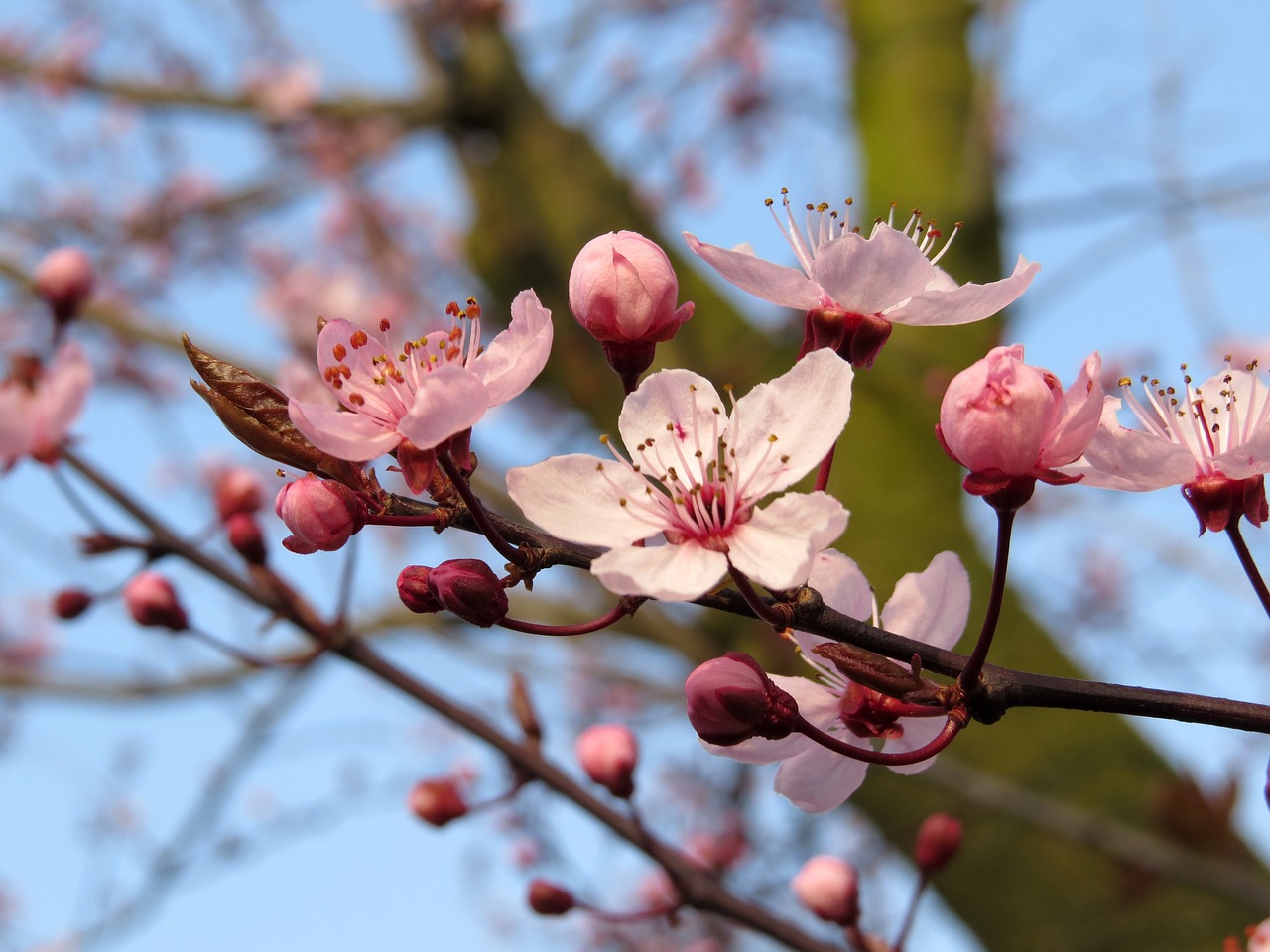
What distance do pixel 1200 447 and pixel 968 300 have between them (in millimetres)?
297

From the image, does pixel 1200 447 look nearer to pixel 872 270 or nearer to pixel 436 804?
pixel 872 270

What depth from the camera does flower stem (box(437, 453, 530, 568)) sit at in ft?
2.19

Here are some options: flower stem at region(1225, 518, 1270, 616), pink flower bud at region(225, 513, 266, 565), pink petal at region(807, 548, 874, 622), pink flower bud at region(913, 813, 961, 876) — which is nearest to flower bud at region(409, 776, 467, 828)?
pink flower bud at region(225, 513, 266, 565)

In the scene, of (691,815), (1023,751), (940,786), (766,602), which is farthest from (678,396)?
(691,815)

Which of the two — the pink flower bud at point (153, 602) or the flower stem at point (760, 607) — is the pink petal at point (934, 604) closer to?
the flower stem at point (760, 607)

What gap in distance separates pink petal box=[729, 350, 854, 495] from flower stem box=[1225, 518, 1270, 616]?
0.99 feet

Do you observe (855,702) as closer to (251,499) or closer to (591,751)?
(591,751)

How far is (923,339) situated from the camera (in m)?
2.88

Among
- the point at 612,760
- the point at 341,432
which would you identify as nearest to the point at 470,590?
the point at 341,432

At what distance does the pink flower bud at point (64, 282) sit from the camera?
157 centimetres

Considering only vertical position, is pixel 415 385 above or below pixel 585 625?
above

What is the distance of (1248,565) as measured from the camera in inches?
Answer: 29.0

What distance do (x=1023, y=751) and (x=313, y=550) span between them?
6.48 ft

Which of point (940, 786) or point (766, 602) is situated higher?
point (940, 786)
